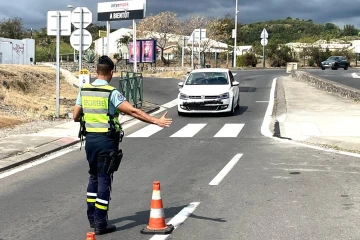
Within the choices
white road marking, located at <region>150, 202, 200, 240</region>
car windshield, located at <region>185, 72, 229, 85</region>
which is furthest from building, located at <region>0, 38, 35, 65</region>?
white road marking, located at <region>150, 202, 200, 240</region>

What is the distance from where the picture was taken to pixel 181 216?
6848mm

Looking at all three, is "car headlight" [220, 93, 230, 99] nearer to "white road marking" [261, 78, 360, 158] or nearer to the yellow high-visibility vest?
"white road marking" [261, 78, 360, 158]

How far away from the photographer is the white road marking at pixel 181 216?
6.02 metres

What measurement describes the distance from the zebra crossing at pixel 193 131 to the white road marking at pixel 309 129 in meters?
1.73

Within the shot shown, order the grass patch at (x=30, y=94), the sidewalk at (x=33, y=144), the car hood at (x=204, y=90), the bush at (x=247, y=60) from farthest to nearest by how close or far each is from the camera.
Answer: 1. the bush at (x=247, y=60)
2. the car hood at (x=204, y=90)
3. the grass patch at (x=30, y=94)
4. the sidewalk at (x=33, y=144)

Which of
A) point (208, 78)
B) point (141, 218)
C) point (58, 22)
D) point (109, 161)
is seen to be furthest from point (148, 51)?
point (109, 161)

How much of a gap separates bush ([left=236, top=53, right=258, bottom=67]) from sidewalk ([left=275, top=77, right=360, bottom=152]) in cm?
3588

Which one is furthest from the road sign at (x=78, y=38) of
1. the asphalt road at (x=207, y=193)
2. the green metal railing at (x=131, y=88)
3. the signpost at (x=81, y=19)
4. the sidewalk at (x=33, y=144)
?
the asphalt road at (x=207, y=193)

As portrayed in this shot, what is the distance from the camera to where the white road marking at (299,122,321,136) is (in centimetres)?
1447

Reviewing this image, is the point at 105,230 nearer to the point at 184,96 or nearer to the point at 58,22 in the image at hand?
the point at 58,22

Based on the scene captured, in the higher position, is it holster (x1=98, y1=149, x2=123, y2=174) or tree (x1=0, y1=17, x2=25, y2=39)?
tree (x1=0, y1=17, x2=25, y2=39)

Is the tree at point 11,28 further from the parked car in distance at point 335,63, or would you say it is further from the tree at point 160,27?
the parked car in distance at point 335,63

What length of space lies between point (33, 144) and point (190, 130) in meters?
4.90

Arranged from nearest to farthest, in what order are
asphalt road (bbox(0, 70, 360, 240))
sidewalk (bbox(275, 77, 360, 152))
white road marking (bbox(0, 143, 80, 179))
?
asphalt road (bbox(0, 70, 360, 240)) → white road marking (bbox(0, 143, 80, 179)) → sidewalk (bbox(275, 77, 360, 152))
